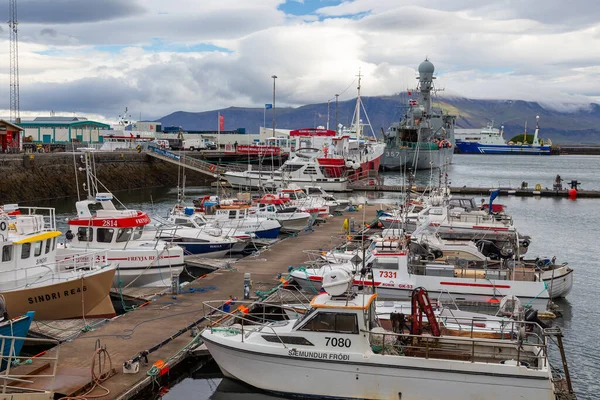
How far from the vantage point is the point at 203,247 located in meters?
30.4

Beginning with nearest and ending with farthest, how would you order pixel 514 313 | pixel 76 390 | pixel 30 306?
pixel 76 390 < pixel 514 313 < pixel 30 306

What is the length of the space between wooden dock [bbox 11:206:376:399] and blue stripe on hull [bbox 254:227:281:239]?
857cm

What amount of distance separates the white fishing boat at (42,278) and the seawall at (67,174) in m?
29.2

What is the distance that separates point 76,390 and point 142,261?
10962 mm

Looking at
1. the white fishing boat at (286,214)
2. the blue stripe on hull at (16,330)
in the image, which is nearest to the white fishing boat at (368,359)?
the blue stripe on hull at (16,330)

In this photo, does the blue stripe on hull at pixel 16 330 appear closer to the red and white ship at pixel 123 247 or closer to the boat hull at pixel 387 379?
the boat hull at pixel 387 379

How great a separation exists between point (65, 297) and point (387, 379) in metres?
10.1

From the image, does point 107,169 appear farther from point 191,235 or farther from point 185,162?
point 191,235

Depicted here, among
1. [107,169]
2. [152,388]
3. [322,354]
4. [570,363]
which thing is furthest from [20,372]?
[107,169]

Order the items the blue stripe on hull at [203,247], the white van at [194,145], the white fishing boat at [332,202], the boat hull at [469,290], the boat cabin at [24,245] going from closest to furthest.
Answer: the boat cabin at [24,245] → the boat hull at [469,290] → the blue stripe on hull at [203,247] → the white fishing boat at [332,202] → the white van at [194,145]

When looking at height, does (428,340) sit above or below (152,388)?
above

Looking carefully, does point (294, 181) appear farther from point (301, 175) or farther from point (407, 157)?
point (407, 157)

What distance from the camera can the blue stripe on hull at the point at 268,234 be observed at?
36.5 metres

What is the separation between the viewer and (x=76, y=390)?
1368cm
